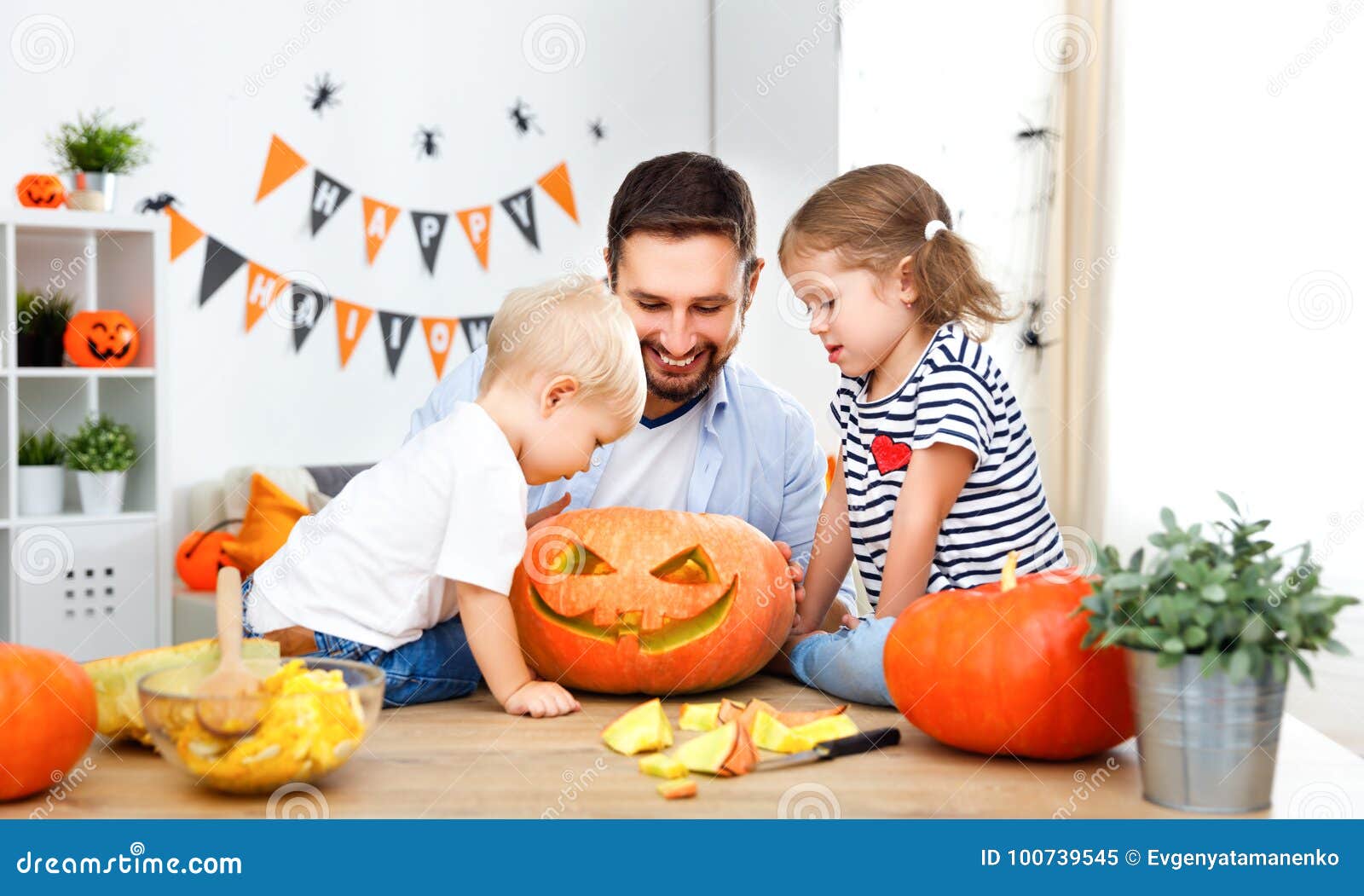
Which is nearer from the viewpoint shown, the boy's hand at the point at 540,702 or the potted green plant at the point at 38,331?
the boy's hand at the point at 540,702

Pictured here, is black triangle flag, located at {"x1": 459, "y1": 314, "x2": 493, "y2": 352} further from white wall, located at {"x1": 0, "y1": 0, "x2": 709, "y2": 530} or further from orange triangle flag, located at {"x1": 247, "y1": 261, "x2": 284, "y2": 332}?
orange triangle flag, located at {"x1": 247, "y1": 261, "x2": 284, "y2": 332}

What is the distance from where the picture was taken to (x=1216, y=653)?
81cm

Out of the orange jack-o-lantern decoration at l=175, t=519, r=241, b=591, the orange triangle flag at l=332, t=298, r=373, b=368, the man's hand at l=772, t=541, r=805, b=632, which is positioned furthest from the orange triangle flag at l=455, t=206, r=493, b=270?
the man's hand at l=772, t=541, r=805, b=632

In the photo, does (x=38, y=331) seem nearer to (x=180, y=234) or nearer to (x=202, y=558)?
(x=180, y=234)

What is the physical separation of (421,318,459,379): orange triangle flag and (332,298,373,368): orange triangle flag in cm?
23

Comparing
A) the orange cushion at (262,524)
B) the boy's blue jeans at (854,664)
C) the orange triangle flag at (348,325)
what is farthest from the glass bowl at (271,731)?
the orange triangle flag at (348,325)

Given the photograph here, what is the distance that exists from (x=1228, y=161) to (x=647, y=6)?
2.38m

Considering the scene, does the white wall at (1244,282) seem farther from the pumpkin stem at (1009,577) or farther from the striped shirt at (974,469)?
the pumpkin stem at (1009,577)

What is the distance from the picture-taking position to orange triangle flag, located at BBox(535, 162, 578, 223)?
14.8ft

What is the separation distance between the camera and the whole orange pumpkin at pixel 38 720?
86 cm

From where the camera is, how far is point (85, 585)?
321 centimetres

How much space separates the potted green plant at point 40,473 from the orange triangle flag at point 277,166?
107cm

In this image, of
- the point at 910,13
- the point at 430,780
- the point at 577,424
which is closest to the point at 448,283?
the point at 910,13

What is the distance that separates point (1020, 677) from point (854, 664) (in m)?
0.25
